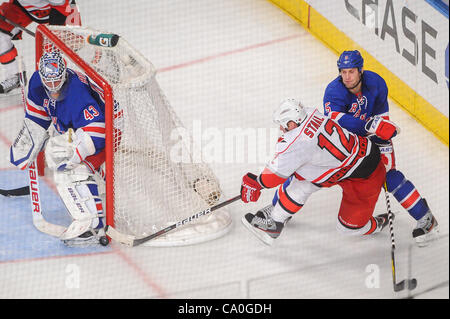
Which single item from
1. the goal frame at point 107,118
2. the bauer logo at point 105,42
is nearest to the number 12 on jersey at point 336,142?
the goal frame at point 107,118

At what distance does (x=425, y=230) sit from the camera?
14.6ft

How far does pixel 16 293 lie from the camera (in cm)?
421

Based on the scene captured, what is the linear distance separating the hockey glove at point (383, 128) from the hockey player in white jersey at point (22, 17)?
2.15 metres

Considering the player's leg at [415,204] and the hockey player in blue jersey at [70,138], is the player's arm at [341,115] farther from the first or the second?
the hockey player in blue jersey at [70,138]

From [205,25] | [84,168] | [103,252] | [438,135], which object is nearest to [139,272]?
[103,252]

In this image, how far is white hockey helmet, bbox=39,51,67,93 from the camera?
4277 mm

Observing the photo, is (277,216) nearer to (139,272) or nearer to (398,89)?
(139,272)

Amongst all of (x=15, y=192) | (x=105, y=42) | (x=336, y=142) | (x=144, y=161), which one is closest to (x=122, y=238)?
(x=144, y=161)

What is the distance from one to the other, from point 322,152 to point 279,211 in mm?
464

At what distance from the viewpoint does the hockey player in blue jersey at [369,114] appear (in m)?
4.36

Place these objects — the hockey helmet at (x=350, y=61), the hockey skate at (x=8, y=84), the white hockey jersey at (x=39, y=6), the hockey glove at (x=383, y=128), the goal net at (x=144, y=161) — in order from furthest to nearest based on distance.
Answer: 1. the hockey skate at (x=8, y=84)
2. the white hockey jersey at (x=39, y=6)
3. the goal net at (x=144, y=161)
4. the hockey helmet at (x=350, y=61)
5. the hockey glove at (x=383, y=128)

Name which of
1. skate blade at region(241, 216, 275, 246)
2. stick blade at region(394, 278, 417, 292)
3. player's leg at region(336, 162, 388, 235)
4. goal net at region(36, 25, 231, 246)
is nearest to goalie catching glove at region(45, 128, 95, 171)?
goal net at region(36, 25, 231, 246)

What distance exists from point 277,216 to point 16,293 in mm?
1178

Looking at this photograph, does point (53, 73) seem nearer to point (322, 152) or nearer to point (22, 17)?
point (322, 152)
